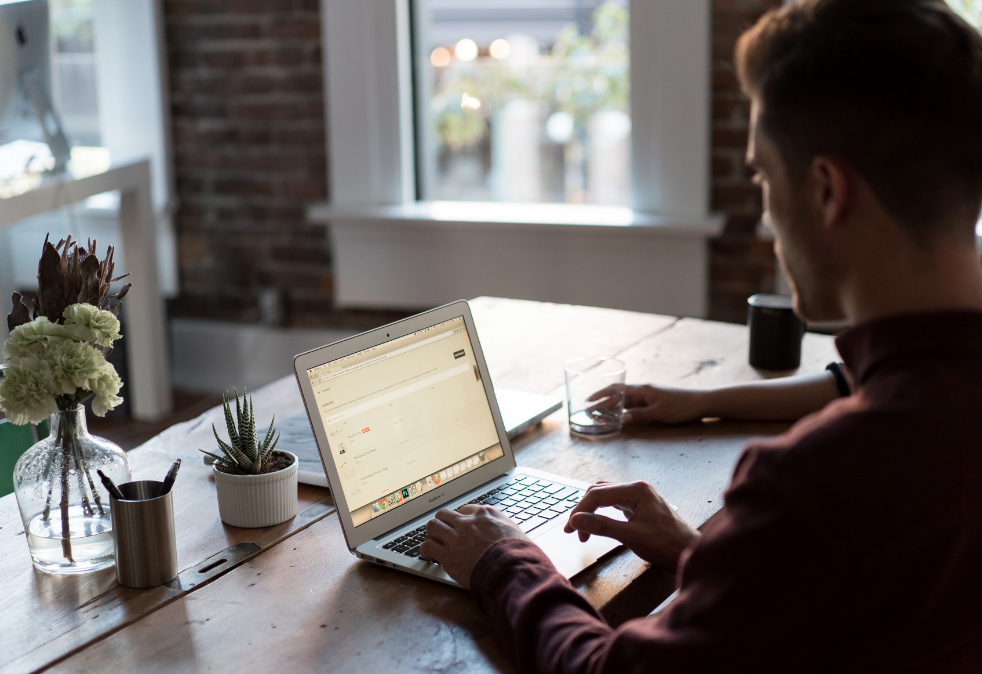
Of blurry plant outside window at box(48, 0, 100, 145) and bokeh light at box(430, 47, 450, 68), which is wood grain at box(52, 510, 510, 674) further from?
blurry plant outside window at box(48, 0, 100, 145)

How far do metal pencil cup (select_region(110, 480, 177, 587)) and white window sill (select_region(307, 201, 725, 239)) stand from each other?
2161 millimetres

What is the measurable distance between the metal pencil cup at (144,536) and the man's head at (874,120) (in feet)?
2.43

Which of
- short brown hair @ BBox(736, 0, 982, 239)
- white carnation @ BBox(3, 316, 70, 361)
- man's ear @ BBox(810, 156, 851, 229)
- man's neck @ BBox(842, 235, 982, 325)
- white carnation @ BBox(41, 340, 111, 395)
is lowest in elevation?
white carnation @ BBox(41, 340, 111, 395)

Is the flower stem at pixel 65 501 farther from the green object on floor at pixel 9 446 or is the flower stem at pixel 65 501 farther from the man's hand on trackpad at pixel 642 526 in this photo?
the man's hand on trackpad at pixel 642 526

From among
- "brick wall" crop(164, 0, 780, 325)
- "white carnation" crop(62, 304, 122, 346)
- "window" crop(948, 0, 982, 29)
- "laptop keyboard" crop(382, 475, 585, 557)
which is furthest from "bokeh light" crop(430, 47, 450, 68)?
"white carnation" crop(62, 304, 122, 346)

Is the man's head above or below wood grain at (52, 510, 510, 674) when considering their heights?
above

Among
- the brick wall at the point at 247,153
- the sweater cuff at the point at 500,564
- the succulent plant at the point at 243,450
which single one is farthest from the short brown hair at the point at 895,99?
the brick wall at the point at 247,153

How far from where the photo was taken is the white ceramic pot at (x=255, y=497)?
4.06 feet

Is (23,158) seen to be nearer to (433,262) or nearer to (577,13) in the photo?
(433,262)

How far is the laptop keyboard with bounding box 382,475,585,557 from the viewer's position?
119 cm

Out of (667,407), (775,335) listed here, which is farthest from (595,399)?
(775,335)

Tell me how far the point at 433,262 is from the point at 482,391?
2026mm

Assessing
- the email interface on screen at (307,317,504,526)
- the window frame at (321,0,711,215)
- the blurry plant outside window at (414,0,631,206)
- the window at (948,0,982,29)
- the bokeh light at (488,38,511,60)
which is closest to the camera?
the email interface on screen at (307,317,504,526)

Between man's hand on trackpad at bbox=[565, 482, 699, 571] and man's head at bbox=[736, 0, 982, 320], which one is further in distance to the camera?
man's hand on trackpad at bbox=[565, 482, 699, 571]
